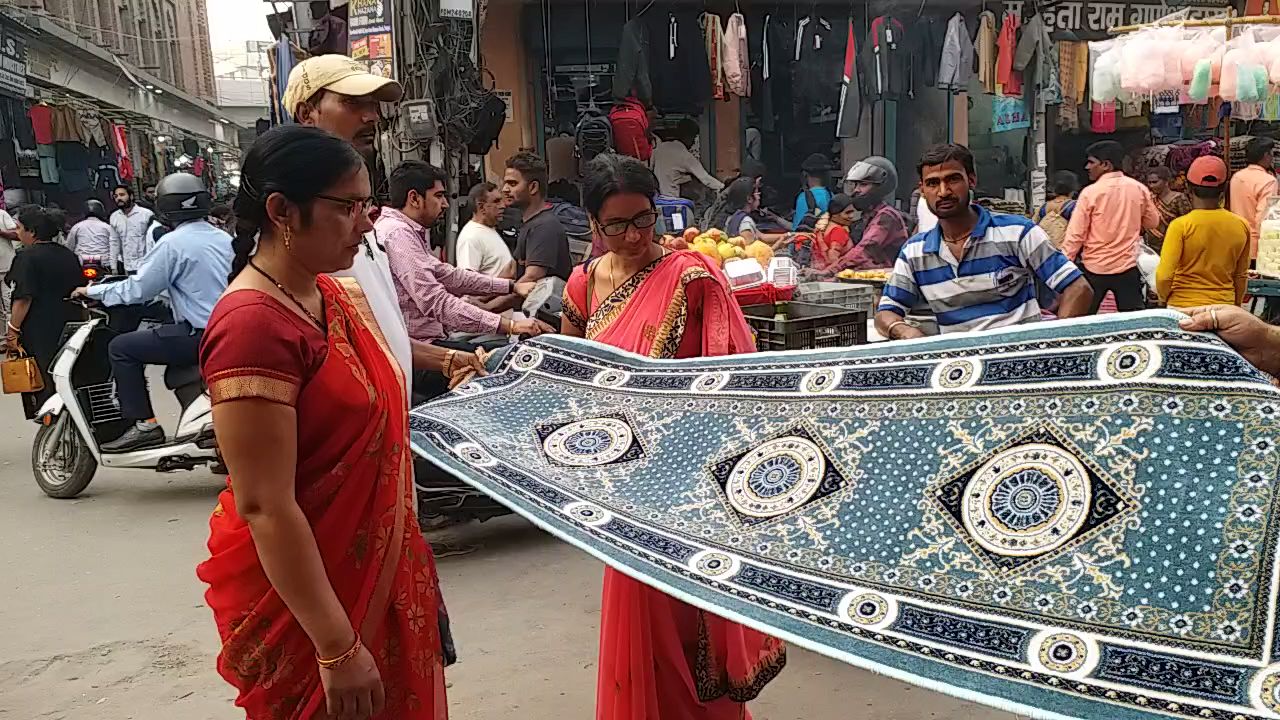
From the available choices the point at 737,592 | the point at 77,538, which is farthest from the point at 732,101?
the point at 737,592

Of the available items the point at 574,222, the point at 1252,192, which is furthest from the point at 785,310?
the point at 1252,192

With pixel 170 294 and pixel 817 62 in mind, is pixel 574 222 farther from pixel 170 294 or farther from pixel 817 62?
pixel 817 62

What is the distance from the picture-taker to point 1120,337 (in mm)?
1937

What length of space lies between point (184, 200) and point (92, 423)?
1510mm

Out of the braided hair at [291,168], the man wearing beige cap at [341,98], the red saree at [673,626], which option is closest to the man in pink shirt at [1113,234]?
the red saree at [673,626]

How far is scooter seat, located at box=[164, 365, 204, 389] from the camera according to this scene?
6508mm

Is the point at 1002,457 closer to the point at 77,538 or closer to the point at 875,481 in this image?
the point at 875,481

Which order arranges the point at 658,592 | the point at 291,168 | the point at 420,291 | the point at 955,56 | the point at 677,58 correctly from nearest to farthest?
the point at 291,168 < the point at 658,592 < the point at 420,291 < the point at 677,58 < the point at 955,56

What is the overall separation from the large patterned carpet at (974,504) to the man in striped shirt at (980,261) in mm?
1422

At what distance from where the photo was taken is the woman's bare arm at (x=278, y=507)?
1.64 metres

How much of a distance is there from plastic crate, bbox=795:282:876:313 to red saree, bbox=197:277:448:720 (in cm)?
392

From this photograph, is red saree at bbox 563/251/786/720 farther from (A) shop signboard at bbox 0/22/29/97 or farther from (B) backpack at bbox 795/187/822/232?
(A) shop signboard at bbox 0/22/29/97

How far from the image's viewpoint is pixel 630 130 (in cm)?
1033

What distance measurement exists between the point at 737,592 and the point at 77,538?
506 centimetres
